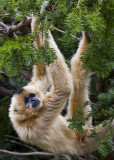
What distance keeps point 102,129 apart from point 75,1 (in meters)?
2.37

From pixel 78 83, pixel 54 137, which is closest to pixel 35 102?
pixel 54 137

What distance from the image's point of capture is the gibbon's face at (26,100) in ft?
13.8

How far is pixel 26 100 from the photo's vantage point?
14.4 feet

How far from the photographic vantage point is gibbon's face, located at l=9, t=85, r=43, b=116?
4.21 m

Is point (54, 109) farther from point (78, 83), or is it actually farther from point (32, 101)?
point (78, 83)

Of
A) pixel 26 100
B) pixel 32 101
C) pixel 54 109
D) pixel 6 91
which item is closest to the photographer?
pixel 54 109

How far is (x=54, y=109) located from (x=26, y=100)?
2.24 ft

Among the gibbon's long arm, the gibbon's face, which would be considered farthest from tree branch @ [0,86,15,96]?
the gibbon's long arm

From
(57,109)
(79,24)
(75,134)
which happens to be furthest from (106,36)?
(75,134)

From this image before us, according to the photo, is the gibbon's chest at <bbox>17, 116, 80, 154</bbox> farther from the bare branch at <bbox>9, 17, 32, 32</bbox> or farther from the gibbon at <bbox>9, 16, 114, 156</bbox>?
the bare branch at <bbox>9, 17, 32, 32</bbox>

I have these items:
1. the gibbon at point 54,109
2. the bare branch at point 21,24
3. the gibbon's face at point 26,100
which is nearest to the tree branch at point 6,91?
the gibbon at point 54,109

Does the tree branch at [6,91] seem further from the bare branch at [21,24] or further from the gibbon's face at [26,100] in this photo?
the bare branch at [21,24]

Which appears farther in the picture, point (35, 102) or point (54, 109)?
point (35, 102)

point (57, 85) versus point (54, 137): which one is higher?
point (57, 85)
